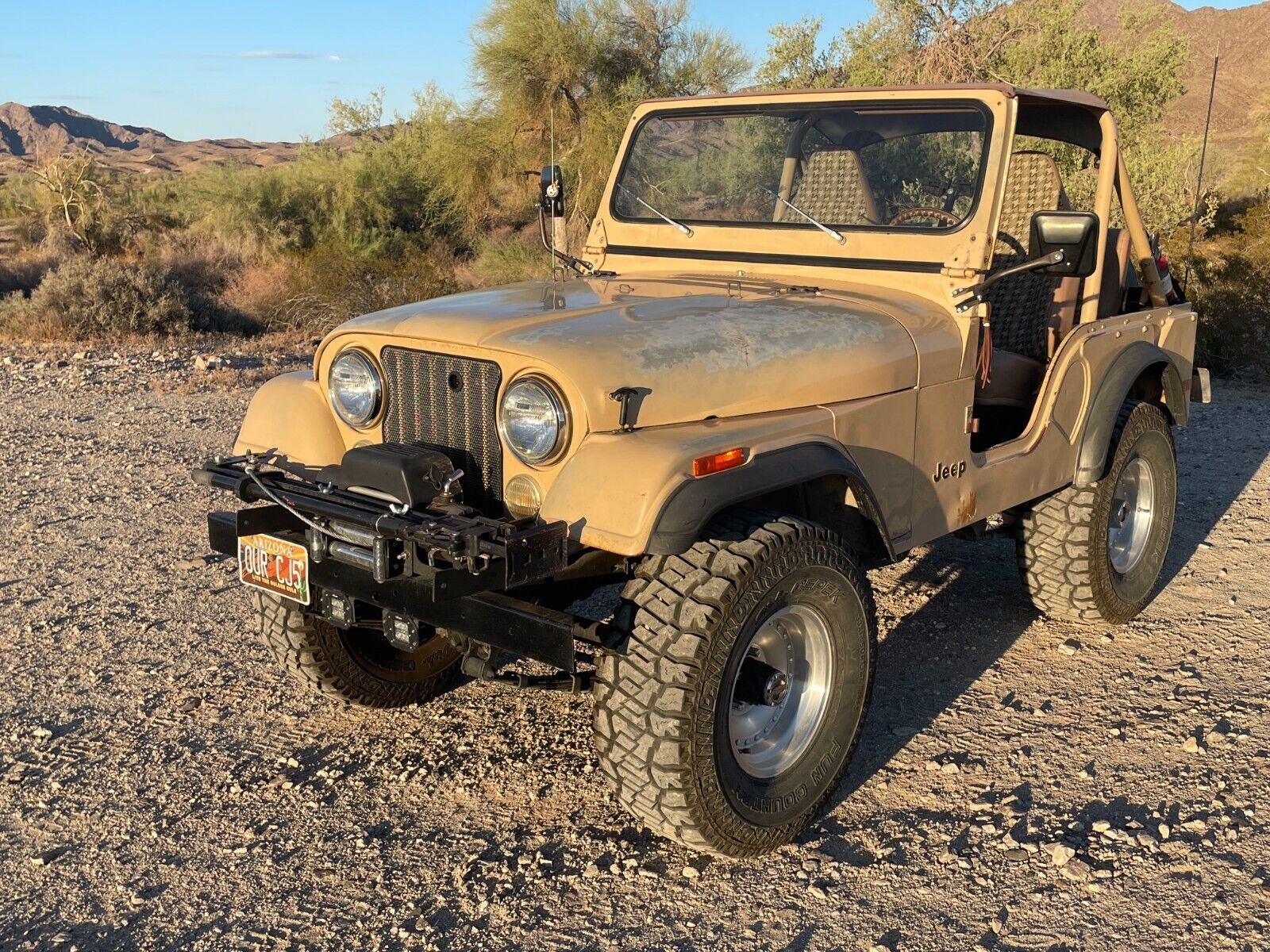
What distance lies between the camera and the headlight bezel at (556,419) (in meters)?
2.91

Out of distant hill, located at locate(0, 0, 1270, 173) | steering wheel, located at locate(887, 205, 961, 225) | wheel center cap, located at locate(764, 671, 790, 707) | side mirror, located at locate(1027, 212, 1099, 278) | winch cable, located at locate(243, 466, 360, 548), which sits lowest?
wheel center cap, located at locate(764, 671, 790, 707)

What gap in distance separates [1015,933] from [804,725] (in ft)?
2.64

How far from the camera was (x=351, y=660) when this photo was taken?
385cm

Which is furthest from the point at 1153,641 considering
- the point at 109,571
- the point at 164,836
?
the point at 109,571

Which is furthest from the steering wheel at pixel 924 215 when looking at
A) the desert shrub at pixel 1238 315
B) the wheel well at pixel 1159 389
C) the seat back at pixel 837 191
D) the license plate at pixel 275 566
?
the desert shrub at pixel 1238 315

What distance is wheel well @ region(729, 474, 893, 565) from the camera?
10.8 feet

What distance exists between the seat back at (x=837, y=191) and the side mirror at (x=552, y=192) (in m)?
0.98

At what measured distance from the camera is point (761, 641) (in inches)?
125

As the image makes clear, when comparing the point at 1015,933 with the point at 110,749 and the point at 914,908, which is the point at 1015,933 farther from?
the point at 110,749

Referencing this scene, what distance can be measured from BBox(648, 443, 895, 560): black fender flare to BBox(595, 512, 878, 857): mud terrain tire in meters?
0.14

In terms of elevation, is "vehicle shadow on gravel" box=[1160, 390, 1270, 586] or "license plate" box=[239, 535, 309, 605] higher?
"license plate" box=[239, 535, 309, 605]

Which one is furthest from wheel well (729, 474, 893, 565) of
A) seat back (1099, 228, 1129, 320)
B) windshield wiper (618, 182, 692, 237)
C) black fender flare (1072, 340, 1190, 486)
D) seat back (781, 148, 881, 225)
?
seat back (1099, 228, 1129, 320)

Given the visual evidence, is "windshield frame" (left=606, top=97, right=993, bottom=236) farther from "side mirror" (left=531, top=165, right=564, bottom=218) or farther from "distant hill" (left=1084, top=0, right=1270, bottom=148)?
"distant hill" (left=1084, top=0, right=1270, bottom=148)

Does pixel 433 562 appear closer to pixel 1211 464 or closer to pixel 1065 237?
pixel 1065 237
